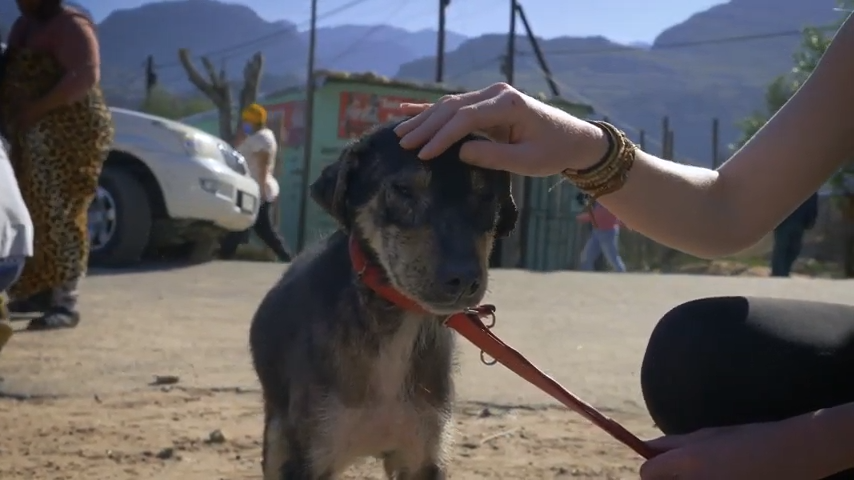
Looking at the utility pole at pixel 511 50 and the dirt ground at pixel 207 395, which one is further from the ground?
the utility pole at pixel 511 50

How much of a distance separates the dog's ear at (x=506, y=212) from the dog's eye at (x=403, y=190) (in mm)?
280

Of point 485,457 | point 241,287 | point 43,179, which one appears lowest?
point 241,287

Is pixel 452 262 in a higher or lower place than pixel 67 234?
higher

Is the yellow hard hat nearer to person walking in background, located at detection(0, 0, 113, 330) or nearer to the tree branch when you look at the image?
person walking in background, located at detection(0, 0, 113, 330)

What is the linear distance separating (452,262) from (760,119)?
3125cm

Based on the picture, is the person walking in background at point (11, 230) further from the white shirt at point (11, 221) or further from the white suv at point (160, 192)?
the white suv at point (160, 192)

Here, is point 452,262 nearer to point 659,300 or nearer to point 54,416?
point 54,416

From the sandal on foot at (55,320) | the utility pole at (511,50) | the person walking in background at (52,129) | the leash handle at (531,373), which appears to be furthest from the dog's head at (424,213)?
the utility pole at (511,50)

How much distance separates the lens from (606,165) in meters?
2.30

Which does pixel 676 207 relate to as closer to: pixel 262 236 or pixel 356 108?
pixel 262 236

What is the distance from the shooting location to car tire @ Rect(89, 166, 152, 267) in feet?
32.9

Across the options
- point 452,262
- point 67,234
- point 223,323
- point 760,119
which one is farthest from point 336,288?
point 760,119

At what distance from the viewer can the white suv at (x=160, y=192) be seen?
33.2 feet

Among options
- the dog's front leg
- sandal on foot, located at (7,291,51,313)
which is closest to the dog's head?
the dog's front leg
